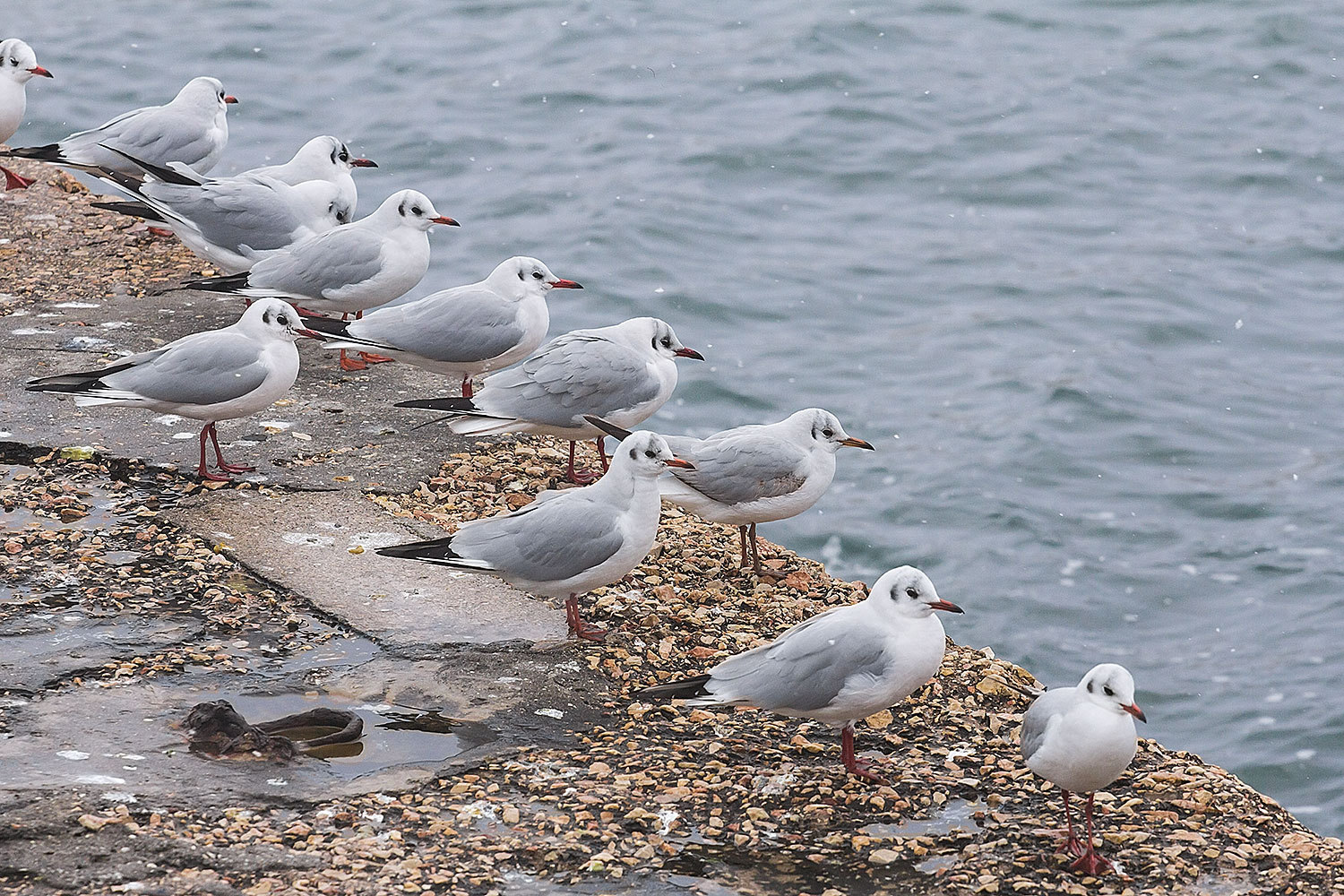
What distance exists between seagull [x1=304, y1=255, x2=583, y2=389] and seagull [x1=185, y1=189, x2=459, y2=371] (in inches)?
14.5

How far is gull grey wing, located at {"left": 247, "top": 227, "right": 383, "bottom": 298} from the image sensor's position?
7.32 metres

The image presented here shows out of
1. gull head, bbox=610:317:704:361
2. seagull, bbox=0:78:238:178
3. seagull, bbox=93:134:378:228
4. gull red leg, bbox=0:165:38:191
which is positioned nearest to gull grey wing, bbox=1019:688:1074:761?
gull head, bbox=610:317:704:361

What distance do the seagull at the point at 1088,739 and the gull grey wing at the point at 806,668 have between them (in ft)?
1.81

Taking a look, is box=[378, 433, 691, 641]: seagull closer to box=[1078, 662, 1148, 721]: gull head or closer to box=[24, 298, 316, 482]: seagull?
box=[24, 298, 316, 482]: seagull

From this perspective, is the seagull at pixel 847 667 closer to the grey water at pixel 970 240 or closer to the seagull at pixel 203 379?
the seagull at pixel 203 379

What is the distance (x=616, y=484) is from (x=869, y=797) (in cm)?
147

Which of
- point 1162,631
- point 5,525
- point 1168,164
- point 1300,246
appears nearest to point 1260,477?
point 1162,631

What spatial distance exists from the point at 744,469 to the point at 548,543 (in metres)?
0.93

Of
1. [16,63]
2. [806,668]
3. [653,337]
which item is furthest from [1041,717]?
[16,63]

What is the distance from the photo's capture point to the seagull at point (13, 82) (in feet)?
32.6

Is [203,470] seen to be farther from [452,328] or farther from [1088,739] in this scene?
[1088,739]

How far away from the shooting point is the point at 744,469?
5781mm

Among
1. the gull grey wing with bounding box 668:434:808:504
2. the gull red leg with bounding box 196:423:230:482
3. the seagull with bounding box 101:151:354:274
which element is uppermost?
the seagull with bounding box 101:151:354:274

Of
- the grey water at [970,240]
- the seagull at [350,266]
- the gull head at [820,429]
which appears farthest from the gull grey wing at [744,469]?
the grey water at [970,240]
